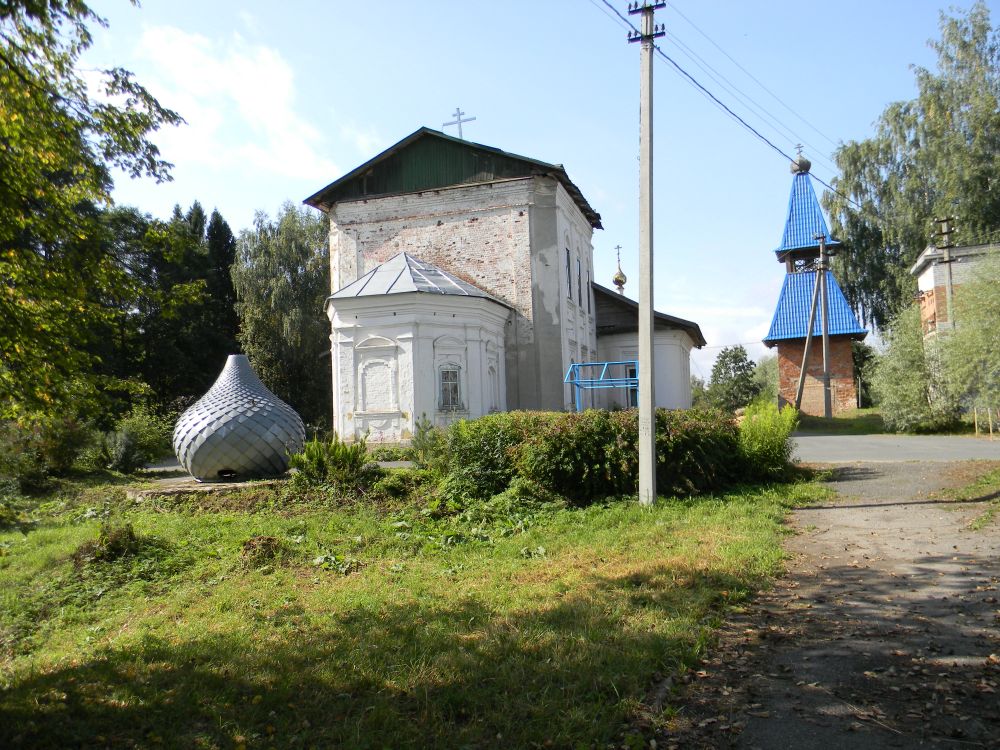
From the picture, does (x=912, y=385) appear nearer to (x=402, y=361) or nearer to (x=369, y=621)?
(x=402, y=361)

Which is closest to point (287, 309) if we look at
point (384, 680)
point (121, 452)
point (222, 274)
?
point (222, 274)

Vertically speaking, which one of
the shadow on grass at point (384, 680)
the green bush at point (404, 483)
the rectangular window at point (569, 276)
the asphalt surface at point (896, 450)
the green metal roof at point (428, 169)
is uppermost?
the green metal roof at point (428, 169)

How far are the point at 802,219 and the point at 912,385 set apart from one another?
14.4m

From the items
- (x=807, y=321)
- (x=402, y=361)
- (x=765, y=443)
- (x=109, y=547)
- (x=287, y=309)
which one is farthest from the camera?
(x=287, y=309)

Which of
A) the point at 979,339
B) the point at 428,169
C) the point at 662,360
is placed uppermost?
the point at 428,169

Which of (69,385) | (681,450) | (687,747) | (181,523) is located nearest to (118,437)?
(181,523)

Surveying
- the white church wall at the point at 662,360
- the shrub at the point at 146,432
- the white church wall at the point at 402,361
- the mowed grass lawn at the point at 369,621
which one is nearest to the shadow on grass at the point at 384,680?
the mowed grass lawn at the point at 369,621

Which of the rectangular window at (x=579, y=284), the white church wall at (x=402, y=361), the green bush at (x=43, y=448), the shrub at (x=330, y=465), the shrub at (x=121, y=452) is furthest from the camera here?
the rectangular window at (x=579, y=284)

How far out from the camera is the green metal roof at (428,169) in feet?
77.4

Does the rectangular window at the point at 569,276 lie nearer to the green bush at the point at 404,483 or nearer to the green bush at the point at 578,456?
the green bush at the point at 578,456

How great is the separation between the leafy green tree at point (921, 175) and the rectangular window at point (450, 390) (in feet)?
74.8

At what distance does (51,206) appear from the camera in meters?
5.68

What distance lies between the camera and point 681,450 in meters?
10.7

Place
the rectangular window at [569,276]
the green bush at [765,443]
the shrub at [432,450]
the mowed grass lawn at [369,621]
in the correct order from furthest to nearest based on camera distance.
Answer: the rectangular window at [569,276], the green bush at [765,443], the shrub at [432,450], the mowed grass lawn at [369,621]
